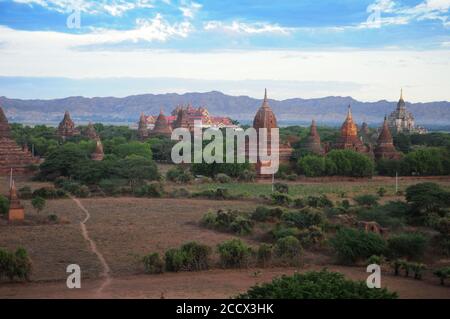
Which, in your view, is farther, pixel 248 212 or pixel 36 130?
pixel 36 130

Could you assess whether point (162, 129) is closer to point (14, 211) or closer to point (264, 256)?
point (14, 211)

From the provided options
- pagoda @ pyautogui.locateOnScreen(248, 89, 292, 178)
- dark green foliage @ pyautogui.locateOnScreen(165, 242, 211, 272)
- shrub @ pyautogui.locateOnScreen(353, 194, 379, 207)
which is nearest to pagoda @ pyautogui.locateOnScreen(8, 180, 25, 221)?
dark green foliage @ pyautogui.locateOnScreen(165, 242, 211, 272)

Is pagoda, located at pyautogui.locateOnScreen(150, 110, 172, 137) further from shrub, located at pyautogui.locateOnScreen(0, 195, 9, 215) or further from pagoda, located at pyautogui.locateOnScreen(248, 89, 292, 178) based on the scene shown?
shrub, located at pyautogui.locateOnScreen(0, 195, 9, 215)

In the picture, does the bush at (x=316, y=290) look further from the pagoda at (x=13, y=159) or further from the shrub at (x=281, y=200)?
the pagoda at (x=13, y=159)

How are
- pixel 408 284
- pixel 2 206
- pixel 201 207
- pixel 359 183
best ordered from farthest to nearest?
pixel 359 183
pixel 201 207
pixel 2 206
pixel 408 284

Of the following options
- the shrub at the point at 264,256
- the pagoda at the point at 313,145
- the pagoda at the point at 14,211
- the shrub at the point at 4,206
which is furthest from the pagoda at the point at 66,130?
the shrub at the point at 264,256
